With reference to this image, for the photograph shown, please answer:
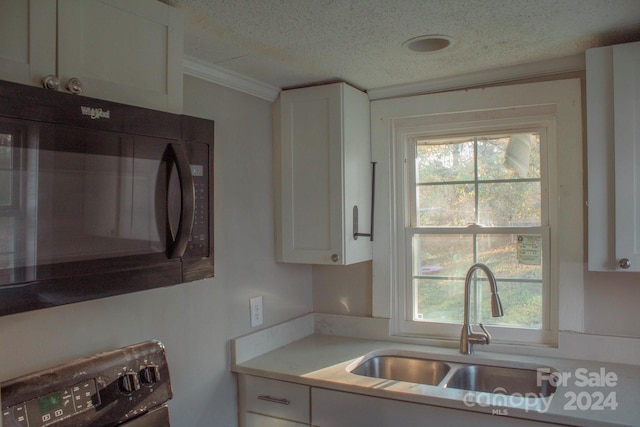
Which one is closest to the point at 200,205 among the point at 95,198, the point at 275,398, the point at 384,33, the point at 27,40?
Result: the point at 95,198

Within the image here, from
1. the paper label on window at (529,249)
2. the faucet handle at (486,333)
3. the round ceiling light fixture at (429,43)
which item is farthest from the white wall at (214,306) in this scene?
the paper label on window at (529,249)

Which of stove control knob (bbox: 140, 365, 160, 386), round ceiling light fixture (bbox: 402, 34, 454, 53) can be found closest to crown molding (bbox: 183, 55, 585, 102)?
round ceiling light fixture (bbox: 402, 34, 454, 53)

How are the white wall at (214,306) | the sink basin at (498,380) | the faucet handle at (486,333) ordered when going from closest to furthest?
the white wall at (214,306), the sink basin at (498,380), the faucet handle at (486,333)

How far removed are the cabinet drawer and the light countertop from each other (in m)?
0.04

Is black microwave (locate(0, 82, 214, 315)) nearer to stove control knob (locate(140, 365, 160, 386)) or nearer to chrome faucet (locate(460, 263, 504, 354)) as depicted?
stove control knob (locate(140, 365, 160, 386))

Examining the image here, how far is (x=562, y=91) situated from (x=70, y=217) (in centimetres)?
182

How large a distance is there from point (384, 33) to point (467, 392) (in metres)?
1.20

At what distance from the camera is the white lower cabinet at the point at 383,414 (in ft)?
5.04

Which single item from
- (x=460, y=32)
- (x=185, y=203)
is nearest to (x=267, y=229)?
(x=185, y=203)

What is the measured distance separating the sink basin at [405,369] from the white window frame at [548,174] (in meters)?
0.19

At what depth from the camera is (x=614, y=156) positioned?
1638 mm

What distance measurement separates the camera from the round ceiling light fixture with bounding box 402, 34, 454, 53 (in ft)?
5.29

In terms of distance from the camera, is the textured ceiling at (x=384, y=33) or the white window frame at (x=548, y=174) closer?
the textured ceiling at (x=384, y=33)

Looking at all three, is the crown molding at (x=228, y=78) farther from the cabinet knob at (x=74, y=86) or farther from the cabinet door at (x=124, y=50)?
the cabinet knob at (x=74, y=86)
